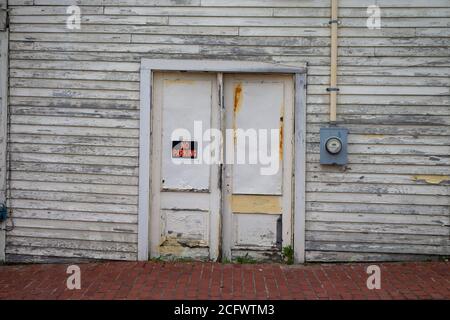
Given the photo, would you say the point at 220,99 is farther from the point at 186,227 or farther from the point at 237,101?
the point at 186,227

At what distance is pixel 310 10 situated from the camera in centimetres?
683

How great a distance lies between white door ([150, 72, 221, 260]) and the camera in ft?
23.0

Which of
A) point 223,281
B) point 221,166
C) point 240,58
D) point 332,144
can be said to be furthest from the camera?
point 221,166

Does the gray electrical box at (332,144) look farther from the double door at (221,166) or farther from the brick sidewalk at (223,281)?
the brick sidewalk at (223,281)

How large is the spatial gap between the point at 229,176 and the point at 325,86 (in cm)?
167

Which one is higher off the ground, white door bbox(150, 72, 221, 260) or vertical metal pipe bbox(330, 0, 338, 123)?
vertical metal pipe bbox(330, 0, 338, 123)

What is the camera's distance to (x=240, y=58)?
687 cm

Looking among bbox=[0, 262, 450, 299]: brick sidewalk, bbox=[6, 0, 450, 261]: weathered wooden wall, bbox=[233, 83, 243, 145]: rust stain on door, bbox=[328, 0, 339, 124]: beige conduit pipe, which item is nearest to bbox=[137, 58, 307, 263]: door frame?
bbox=[6, 0, 450, 261]: weathered wooden wall

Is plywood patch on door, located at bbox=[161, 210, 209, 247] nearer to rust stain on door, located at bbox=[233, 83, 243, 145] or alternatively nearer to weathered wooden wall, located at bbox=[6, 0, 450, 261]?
weathered wooden wall, located at bbox=[6, 0, 450, 261]

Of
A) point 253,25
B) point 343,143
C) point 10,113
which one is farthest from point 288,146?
point 10,113

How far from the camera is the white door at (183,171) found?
7.01m

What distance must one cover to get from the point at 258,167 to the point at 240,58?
1410mm

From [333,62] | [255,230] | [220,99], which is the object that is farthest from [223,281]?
[333,62]

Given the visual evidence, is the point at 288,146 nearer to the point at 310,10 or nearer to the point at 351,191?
the point at 351,191
